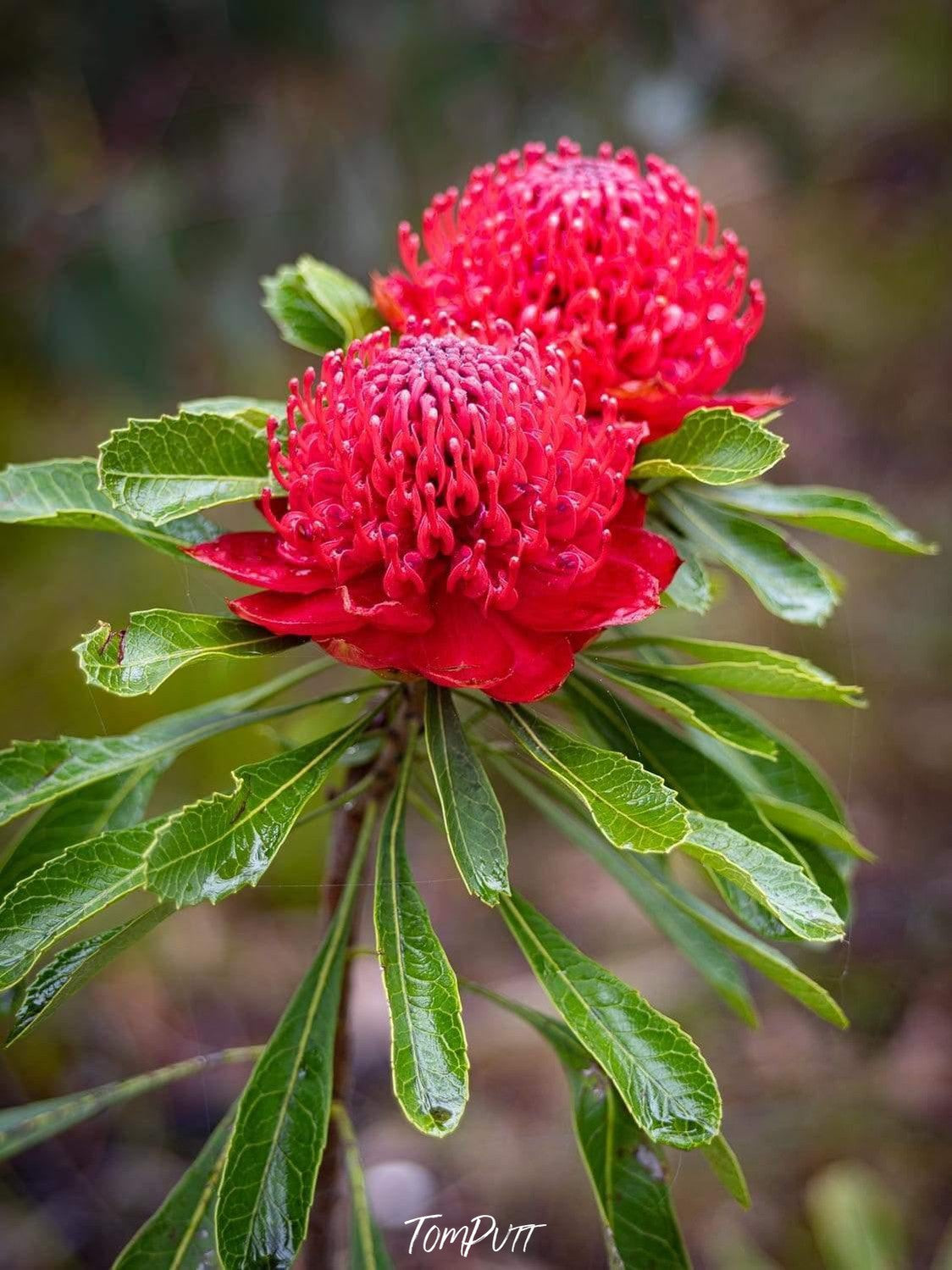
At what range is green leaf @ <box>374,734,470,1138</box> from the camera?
1044 mm

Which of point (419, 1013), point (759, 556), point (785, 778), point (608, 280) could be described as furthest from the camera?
point (785, 778)

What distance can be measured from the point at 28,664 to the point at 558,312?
8.31 feet

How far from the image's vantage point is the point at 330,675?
12.1 ft

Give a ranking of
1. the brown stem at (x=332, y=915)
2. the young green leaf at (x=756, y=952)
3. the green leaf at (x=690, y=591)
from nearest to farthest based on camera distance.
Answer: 1. the young green leaf at (x=756, y=952)
2. the green leaf at (x=690, y=591)
3. the brown stem at (x=332, y=915)

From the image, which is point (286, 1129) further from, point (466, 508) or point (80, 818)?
point (466, 508)

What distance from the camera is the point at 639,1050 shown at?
3.76 feet

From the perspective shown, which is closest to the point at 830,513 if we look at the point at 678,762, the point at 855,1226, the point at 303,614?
the point at 678,762

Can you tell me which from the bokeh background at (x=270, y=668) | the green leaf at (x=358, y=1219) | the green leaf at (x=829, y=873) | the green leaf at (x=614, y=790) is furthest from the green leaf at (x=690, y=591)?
the bokeh background at (x=270, y=668)

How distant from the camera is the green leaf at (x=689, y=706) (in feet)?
4.09

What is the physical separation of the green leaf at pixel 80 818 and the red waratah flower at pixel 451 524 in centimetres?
37

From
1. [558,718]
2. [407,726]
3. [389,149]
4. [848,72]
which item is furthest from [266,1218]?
[848,72]

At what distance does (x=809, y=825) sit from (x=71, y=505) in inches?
37.9

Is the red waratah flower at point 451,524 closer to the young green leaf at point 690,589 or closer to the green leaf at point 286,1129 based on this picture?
the young green leaf at point 690,589

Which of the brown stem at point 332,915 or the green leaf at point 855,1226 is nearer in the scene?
the brown stem at point 332,915
